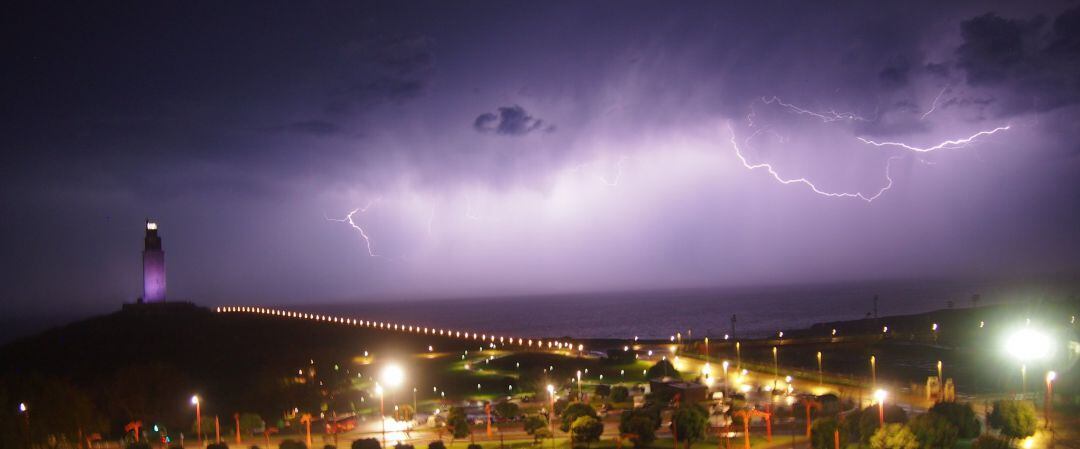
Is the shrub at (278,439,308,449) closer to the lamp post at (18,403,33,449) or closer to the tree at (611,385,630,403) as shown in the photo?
the lamp post at (18,403,33,449)

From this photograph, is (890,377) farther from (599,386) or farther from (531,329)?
(531,329)

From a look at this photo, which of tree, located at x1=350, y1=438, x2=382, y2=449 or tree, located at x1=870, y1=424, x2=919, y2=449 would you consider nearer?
tree, located at x1=870, y1=424, x2=919, y2=449

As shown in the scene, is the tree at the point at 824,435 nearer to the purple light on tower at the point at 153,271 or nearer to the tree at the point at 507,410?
the tree at the point at 507,410

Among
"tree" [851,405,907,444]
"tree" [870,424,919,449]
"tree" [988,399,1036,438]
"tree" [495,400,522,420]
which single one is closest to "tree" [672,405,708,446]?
"tree" [851,405,907,444]

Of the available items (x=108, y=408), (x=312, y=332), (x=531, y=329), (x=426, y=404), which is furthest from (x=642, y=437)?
(x=531, y=329)

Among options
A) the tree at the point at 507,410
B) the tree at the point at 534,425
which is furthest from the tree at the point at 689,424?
the tree at the point at 507,410

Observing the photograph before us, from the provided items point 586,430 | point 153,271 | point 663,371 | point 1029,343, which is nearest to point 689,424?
point 586,430
